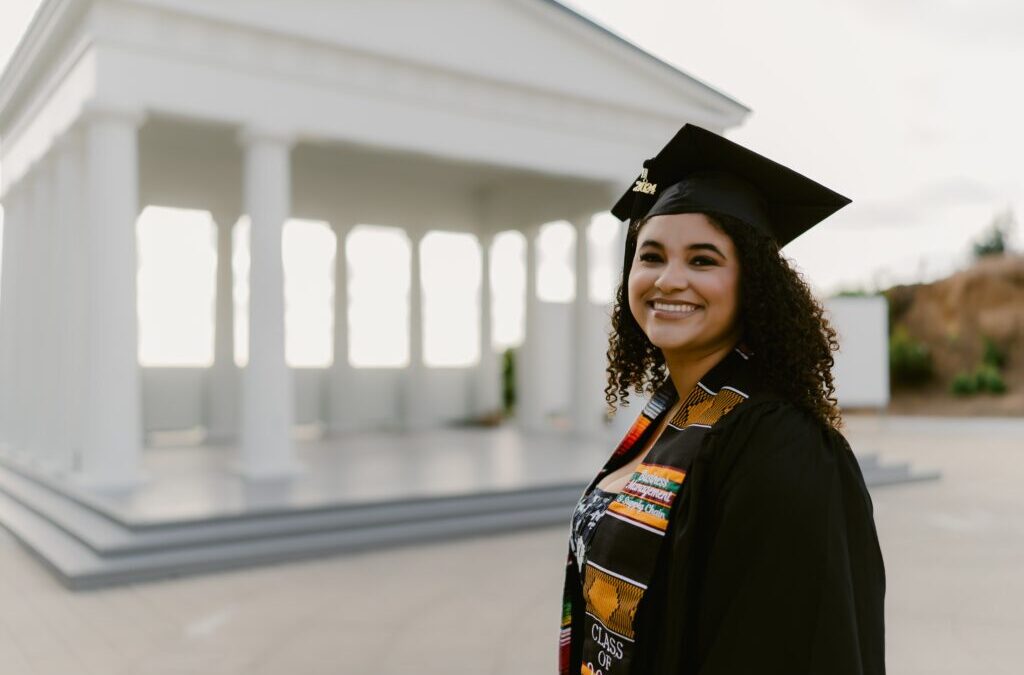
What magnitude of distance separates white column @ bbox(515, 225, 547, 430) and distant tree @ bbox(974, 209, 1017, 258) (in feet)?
120

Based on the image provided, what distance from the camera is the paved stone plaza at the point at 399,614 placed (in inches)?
204

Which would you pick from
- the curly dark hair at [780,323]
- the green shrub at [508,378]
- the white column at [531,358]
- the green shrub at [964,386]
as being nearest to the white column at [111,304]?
the curly dark hair at [780,323]

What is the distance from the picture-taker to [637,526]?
5.55 feet

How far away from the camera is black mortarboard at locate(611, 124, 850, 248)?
5.85 feet

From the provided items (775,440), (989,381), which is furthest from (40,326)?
(989,381)

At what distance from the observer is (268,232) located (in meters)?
10.1

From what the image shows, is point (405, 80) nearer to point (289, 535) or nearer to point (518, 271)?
point (289, 535)

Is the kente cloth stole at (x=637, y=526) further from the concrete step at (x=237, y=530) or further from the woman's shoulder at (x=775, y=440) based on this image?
the concrete step at (x=237, y=530)

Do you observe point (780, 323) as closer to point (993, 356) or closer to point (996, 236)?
point (993, 356)

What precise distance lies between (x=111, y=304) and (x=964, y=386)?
2711cm

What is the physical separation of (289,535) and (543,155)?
21.8 ft

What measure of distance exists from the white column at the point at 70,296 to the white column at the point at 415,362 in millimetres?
8183

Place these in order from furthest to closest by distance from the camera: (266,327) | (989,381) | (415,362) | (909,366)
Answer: (909,366), (989,381), (415,362), (266,327)

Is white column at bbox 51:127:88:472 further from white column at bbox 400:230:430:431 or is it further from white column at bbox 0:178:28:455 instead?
white column at bbox 400:230:430:431
